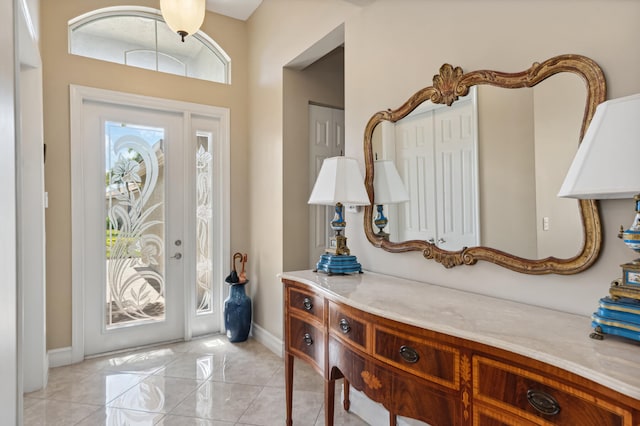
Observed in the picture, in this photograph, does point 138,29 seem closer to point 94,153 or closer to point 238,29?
point 238,29

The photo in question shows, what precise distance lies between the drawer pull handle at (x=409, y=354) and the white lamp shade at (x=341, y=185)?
92 centimetres

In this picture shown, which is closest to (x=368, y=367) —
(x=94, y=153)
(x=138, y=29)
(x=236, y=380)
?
(x=236, y=380)

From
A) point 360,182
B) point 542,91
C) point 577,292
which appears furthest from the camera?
point 360,182

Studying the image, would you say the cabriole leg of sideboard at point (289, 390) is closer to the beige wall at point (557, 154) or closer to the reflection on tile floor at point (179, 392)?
the reflection on tile floor at point (179, 392)

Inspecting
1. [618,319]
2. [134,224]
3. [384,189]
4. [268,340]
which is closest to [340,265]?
[384,189]

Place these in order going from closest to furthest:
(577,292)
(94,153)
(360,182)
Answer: (577,292) < (360,182) < (94,153)

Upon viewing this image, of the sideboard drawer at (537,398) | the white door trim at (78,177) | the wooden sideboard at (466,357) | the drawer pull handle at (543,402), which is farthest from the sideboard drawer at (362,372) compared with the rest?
the white door trim at (78,177)

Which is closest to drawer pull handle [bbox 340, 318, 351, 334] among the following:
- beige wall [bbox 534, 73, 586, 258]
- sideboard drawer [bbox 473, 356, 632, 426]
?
sideboard drawer [bbox 473, 356, 632, 426]

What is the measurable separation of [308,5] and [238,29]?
1.25m

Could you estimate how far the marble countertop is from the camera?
0.84 m

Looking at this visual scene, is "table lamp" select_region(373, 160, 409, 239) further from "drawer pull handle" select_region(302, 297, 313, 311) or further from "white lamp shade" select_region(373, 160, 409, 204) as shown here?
"drawer pull handle" select_region(302, 297, 313, 311)

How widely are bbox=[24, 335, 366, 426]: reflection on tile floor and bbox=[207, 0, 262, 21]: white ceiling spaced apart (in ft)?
10.7

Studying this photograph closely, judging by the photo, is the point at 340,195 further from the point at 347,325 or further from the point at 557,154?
the point at 557,154

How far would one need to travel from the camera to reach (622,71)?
118 centimetres
